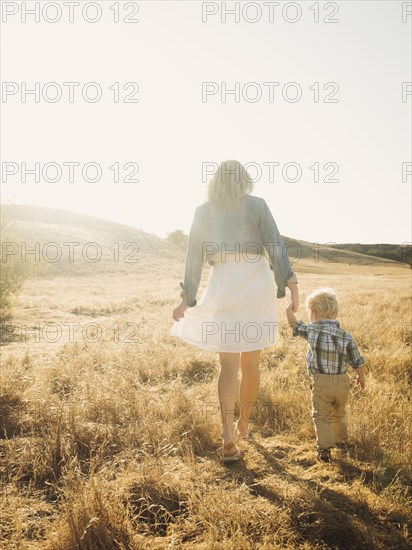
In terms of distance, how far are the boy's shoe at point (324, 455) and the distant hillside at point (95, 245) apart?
32577mm

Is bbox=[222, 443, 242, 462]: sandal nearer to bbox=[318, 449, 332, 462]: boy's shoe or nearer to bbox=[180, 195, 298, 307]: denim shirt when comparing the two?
bbox=[318, 449, 332, 462]: boy's shoe

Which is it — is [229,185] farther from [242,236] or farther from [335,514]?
[335,514]

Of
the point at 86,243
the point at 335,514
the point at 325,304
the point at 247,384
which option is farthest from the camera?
the point at 86,243

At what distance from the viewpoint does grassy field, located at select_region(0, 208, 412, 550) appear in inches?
97.0

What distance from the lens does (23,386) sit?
194 inches

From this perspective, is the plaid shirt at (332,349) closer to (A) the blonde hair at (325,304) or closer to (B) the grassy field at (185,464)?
(A) the blonde hair at (325,304)

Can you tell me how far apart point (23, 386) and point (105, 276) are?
4039cm

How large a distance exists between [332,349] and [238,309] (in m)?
0.87

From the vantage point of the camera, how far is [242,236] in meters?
3.66

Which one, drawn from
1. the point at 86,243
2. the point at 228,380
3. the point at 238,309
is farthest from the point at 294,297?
the point at 86,243

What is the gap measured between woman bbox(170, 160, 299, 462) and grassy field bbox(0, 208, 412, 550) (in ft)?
2.20

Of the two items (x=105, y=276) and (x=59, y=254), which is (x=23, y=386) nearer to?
(x=105, y=276)

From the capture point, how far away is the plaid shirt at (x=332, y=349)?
3600 mm

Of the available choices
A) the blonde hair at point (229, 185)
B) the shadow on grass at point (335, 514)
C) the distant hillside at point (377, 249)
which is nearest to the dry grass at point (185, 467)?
the shadow on grass at point (335, 514)
